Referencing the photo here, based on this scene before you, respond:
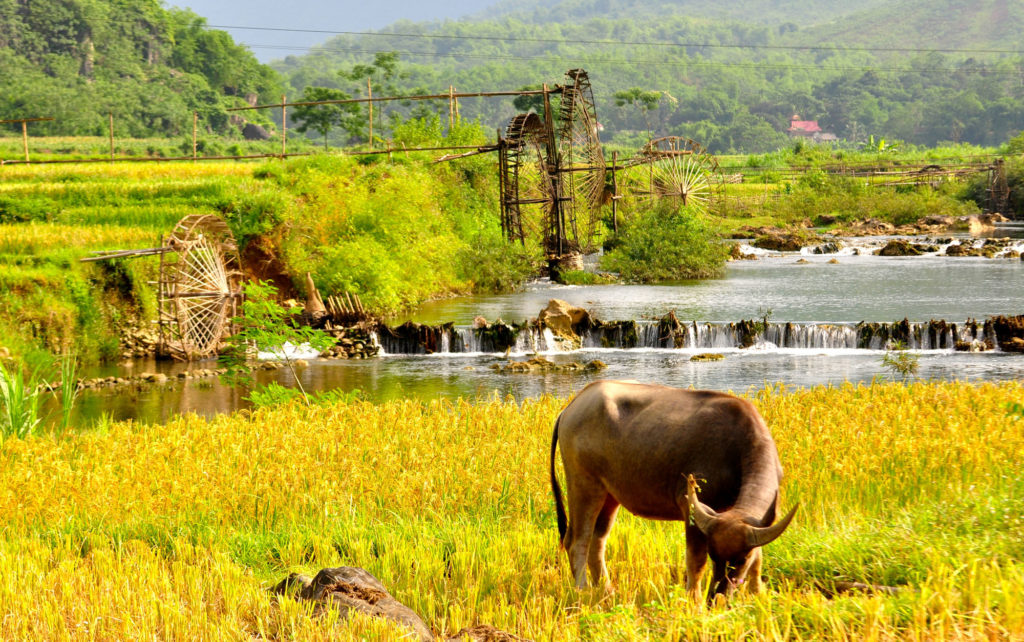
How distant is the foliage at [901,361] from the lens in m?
17.4

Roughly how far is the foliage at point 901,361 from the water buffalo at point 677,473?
40.9 feet

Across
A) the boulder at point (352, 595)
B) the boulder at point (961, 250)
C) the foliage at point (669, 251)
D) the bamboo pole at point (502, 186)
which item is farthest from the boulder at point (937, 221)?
the boulder at point (352, 595)

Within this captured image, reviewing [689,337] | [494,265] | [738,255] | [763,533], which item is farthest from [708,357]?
[738,255]

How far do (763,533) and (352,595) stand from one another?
6.92 ft

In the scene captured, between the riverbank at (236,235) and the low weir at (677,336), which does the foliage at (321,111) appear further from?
the low weir at (677,336)

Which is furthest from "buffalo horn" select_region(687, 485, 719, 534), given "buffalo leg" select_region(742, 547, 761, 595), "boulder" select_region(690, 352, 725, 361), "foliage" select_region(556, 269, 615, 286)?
"foliage" select_region(556, 269, 615, 286)

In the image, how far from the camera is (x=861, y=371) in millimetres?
18312

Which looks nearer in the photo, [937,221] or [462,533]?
[462,533]

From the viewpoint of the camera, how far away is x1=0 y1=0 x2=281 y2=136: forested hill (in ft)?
249

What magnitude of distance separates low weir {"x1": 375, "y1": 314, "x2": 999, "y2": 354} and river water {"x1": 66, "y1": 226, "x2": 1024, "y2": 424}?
50 millimetres

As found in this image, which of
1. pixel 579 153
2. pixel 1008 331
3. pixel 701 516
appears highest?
pixel 579 153

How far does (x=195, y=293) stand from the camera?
20047 millimetres

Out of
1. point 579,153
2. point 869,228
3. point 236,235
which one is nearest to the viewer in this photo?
point 236,235

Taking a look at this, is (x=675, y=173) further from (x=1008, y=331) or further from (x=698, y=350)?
(x=1008, y=331)
